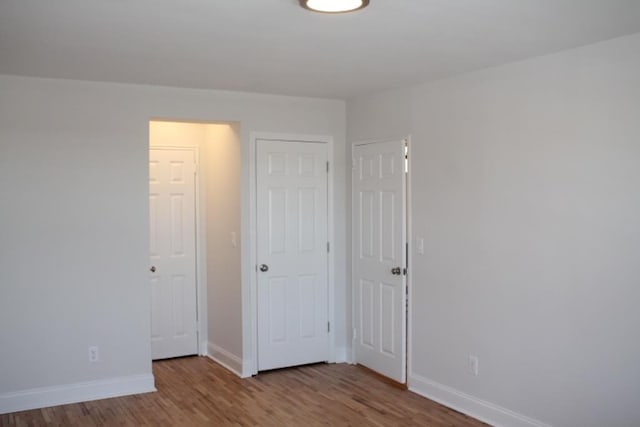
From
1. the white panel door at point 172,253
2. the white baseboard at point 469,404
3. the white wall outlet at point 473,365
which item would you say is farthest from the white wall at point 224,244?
the white wall outlet at point 473,365

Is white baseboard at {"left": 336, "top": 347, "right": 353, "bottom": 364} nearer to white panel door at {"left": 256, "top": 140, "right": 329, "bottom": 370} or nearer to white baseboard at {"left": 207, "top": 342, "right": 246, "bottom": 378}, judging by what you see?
white panel door at {"left": 256, "top": 140, "right": 329, "bottom": 370}

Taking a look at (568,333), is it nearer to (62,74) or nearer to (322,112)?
(322,112)

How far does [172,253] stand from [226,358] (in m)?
1.14

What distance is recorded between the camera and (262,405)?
14.5 feet

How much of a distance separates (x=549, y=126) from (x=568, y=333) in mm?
1260

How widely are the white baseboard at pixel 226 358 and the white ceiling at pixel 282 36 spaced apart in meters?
2.49

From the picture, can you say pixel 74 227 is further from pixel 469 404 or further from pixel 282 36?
pixel 469 404

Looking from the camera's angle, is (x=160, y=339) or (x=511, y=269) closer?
(x=511, y=269)

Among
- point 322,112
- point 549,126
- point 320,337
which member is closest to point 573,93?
point 549,126

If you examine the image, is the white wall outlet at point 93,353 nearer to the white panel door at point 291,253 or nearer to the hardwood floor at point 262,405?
the hardwood floor at point 262,405

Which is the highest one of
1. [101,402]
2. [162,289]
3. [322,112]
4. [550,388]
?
[322,112]

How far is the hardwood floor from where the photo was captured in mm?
4078

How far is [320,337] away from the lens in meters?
5.44

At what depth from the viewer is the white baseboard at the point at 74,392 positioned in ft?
13.9
